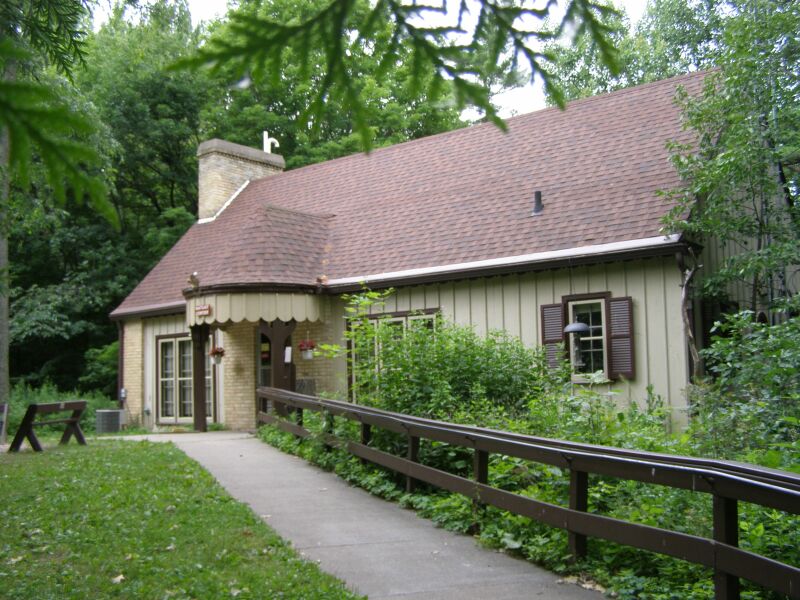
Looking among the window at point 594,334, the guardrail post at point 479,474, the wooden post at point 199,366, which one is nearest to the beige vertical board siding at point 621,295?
the window at point 594,334

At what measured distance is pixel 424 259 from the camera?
1529 cm

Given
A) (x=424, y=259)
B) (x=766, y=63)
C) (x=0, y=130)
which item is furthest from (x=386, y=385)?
(x=0, y=130)

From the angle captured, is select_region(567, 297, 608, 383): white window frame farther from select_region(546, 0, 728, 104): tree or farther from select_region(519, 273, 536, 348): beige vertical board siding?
select_region(546, 0, 728, 104): tree

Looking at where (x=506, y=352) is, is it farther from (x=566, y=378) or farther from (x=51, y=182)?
→ (x=51, y=182)

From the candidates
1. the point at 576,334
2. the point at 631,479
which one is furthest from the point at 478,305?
the point at 631,479

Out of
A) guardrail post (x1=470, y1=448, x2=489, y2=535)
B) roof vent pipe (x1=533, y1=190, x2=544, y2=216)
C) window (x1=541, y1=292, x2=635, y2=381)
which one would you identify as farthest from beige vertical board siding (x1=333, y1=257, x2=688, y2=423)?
guardrail post (x1=470, y1=448, x2=489, y2=535)

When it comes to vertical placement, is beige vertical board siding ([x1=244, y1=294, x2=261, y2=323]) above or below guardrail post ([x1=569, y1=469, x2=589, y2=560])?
above

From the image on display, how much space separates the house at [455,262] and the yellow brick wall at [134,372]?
0.05 meters

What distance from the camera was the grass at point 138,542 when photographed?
18.6ft

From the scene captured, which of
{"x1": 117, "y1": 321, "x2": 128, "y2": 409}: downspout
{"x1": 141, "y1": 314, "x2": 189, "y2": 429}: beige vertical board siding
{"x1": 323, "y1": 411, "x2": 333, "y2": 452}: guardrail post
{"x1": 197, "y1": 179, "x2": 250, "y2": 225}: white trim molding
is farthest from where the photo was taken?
{"x1": 197, "y1": 179, "x2": 250, "y2": 225}: white trim molding

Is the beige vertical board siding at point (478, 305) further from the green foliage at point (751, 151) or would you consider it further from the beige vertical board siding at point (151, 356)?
the beige vertical board siding at point (151, 356)

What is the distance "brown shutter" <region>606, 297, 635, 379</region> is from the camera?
12438 mm

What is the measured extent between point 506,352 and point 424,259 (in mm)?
4779

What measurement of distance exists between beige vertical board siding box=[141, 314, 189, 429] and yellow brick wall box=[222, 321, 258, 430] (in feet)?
8.75
